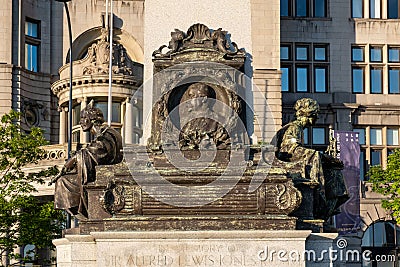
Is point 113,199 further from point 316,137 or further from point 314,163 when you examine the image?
point 316,137

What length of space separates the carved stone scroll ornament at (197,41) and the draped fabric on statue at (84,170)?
6.48ft

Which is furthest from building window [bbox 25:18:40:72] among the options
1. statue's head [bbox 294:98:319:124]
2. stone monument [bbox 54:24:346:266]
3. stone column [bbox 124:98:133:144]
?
statue's head [bbox 294:98:319:124]

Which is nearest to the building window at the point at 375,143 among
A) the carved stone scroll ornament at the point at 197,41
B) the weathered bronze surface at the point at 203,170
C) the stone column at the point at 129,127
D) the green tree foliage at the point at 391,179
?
the green tree foliage at the point at 391,179

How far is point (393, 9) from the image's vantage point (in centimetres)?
6700

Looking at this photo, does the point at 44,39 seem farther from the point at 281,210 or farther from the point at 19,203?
the point at 281,210

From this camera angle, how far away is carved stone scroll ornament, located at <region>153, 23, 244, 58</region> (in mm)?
21609

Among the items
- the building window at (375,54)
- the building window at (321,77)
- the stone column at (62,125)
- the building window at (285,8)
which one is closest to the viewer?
the stone column at (62,125)

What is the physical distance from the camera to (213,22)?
22.3 m

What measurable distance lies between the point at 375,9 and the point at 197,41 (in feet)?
153

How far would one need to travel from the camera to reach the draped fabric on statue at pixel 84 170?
20.5 meters

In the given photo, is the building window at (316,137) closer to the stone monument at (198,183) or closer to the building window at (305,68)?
the building window at (305,68)

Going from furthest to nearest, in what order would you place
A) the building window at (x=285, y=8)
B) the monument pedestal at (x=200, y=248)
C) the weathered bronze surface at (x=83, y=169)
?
the building window at (x=285, y=8)
the weathered bronze surface at (x=83, y=169)
the monument pedestal at (x=200, y=248)

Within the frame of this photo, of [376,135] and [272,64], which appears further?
[376,135]

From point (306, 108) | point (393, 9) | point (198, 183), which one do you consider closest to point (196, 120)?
point (198, 183)
